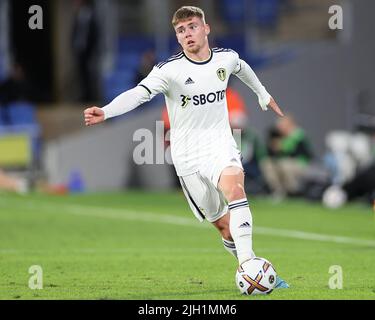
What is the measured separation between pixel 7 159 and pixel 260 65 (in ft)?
21.0

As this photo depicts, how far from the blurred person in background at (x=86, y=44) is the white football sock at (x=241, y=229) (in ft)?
61.3

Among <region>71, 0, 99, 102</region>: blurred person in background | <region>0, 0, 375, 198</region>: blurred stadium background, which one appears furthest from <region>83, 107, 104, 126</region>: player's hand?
<region>71, 0, 99, 102</region>: blurred person in background

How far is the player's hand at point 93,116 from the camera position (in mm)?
10180

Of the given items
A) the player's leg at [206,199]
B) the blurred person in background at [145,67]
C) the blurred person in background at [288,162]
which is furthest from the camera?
the blurred person in background at [145,67]

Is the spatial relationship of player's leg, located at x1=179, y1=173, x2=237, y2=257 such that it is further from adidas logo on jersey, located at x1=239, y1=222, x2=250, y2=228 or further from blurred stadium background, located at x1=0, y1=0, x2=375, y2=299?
Result: blurred stadium background, located at x1=0, y1=0, x2=375, y2=299

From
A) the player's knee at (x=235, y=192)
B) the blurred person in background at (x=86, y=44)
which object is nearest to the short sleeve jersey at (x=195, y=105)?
the player's knee at (x=235, y=192)

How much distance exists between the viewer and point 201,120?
Answer: 11.0 m

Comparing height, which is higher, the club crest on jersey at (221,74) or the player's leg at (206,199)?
the club crest on jersey at (221,74)

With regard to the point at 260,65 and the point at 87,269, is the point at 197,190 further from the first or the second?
the point at 260,65

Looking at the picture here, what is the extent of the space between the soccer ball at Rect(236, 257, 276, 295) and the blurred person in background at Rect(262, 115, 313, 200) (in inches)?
567

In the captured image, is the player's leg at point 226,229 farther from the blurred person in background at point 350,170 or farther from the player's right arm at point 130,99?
the blurred person in background at point 350,170

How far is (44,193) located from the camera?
27.0 metres

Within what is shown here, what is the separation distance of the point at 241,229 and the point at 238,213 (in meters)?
0.14

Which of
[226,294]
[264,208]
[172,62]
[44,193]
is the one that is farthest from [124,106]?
[44,193]
